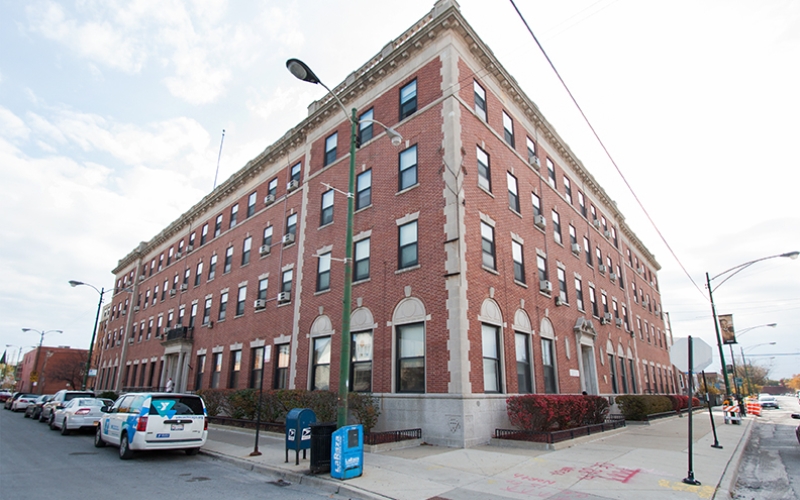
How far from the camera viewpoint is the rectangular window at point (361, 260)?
58.1ft

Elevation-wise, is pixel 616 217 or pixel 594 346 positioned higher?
pixel 616 217

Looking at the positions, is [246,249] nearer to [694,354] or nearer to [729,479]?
[694,354]

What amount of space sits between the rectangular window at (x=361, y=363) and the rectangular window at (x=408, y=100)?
29.6ft

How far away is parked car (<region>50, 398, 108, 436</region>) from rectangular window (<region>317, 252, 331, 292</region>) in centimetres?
933

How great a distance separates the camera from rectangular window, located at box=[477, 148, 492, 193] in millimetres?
17375

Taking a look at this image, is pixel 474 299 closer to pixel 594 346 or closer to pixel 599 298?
pixel 594 346

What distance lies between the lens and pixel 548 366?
60.3 feet

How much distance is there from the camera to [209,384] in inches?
1030

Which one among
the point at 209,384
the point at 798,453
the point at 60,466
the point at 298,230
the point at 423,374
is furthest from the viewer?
the point at 209,384

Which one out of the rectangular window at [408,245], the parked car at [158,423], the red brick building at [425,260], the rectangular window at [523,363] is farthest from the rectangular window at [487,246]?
the parked car at [158,423]

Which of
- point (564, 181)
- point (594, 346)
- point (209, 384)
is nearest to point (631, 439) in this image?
point (594, 346)

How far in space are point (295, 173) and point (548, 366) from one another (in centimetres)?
1627

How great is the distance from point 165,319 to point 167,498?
3043cm

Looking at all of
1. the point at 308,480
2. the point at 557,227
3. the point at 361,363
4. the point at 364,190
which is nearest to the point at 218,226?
the point at 364,190
